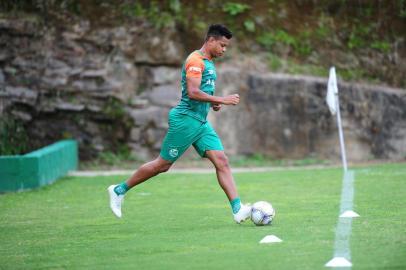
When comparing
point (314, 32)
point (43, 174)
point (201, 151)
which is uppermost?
point (314, 32)

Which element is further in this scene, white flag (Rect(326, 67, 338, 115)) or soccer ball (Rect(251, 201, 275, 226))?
white flag (Rect(326, 67, 338, 115))

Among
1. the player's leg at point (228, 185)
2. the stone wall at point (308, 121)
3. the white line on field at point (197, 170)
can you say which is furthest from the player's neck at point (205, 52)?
the stone wall at point (308, 121)

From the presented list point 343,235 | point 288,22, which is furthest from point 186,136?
point 288,22

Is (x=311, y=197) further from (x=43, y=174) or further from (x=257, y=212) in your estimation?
(x=43, y=174)

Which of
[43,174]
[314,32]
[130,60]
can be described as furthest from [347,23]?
[43,174]

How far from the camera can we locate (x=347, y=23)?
23000 mm

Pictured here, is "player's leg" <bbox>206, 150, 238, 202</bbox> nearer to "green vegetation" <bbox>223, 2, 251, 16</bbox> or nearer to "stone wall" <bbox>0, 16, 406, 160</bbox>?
"stone wall" <bbox>0, 16, 406, 160</bbox>

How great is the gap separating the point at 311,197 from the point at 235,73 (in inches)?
352

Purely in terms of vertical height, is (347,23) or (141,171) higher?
(347,23)

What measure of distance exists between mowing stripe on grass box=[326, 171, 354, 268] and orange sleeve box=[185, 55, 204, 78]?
2.20 m

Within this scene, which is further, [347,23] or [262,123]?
[347,23]

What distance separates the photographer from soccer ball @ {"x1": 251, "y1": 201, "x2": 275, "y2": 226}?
9211 millimetres

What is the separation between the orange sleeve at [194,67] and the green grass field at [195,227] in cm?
164

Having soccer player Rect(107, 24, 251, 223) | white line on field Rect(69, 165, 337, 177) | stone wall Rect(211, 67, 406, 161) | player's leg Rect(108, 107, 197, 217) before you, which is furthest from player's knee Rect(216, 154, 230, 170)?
stone wall Rect(211, 67, 406, 161)
